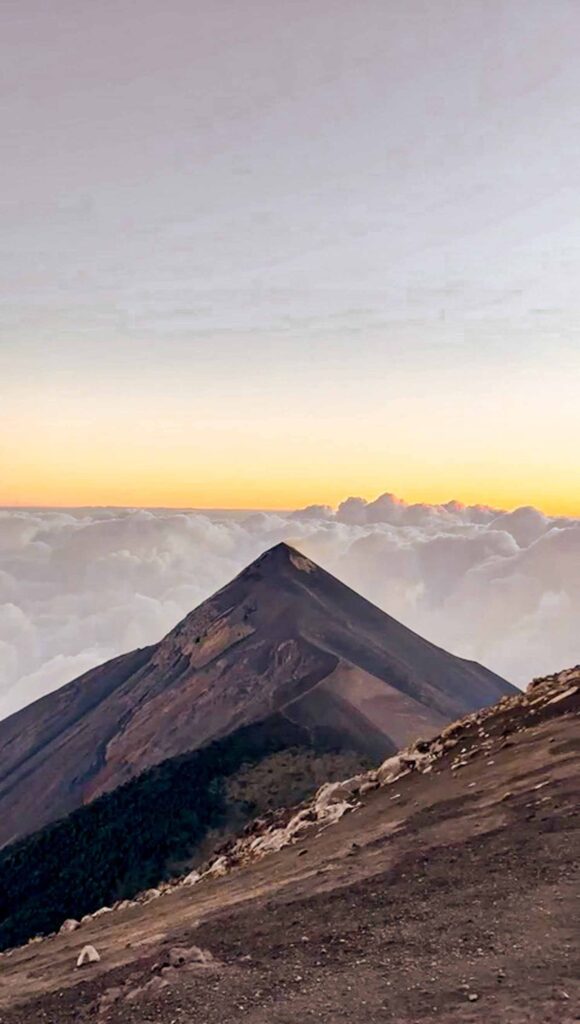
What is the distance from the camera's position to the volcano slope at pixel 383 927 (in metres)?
15.5

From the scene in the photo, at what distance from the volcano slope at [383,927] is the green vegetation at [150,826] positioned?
21618 millimetres

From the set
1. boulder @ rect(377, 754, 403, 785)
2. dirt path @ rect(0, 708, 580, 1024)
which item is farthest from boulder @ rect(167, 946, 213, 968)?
boulder @ rect(377, 754, 403, 785)

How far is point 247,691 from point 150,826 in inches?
1674

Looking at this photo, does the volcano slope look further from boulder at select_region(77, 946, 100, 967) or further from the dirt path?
boulder at select_region(77, 946, 100, 967)

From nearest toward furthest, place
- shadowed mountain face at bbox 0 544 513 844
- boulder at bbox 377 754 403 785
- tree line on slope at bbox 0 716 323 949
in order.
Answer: boulder at bbox 377 754 403 785, tree line on slope at bbox 0 716 323 949, shadowed mountain face at bbox 0 544 513 844

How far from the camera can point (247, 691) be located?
97.4 meters

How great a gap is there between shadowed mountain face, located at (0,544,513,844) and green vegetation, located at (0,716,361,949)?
7124 millimetres

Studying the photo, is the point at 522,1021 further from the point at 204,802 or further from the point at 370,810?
the point at 204,802

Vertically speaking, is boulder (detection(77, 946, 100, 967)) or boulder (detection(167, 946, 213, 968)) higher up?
boulder (detection(167, 946, 213, 968))

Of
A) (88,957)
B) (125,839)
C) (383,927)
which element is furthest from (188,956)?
(125,839)

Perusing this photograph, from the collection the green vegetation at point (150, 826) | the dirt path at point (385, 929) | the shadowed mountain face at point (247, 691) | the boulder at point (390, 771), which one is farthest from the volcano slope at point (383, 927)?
the shadowed mountain face at point (247, 691)

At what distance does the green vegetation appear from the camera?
1951 inches

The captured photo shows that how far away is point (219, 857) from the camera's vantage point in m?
35.0

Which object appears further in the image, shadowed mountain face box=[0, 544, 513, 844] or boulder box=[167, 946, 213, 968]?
Result: shadowed mountain face box=[0, 544, 513, 844]
